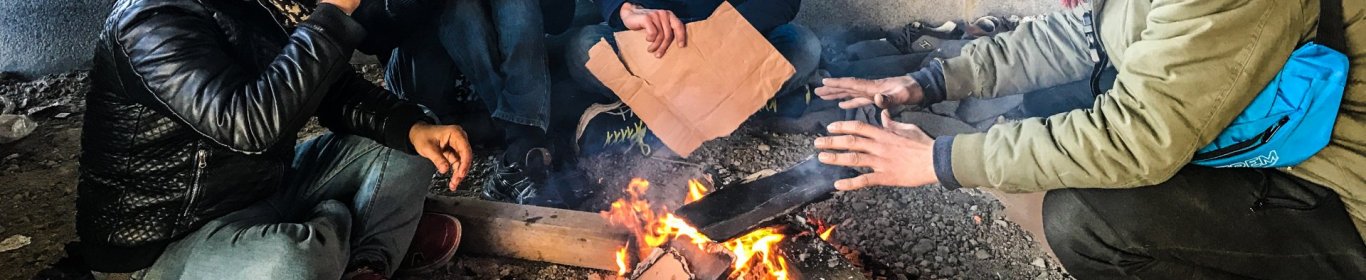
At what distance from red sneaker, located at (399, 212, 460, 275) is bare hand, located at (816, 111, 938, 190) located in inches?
51.9

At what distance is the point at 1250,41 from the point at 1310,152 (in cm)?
52

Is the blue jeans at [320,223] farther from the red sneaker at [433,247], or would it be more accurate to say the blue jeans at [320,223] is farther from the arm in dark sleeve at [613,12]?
the arm in dark sleeve at [613,12]

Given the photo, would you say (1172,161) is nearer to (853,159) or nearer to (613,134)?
(853,159)

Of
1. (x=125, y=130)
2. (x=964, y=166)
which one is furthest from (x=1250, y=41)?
(x=125, y=130)

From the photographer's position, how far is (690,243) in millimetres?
2410

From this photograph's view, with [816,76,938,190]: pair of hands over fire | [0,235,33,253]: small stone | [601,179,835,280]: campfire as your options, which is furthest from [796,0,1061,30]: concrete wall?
[0,235,33,253]: small stone

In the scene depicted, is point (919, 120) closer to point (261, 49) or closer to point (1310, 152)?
point (1310, 152)

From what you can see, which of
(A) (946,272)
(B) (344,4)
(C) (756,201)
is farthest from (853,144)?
(B) (344,4)

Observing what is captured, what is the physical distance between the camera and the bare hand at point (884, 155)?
2109 millimetres

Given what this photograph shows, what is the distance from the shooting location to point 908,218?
121 inches

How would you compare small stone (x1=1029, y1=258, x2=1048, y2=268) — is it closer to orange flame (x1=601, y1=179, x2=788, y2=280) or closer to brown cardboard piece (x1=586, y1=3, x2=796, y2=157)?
orange flame (x1=601, y1=179, x2=788, y2=280)

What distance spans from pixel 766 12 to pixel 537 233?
5.34ft

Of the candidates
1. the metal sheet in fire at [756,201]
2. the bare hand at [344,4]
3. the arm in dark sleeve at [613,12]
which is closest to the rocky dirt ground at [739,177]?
the metal sheet in fire at [756,201]

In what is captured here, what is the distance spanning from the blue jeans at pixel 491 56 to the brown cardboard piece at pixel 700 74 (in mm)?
436
